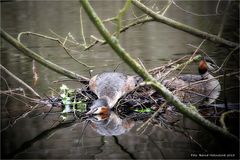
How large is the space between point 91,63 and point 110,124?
347cm

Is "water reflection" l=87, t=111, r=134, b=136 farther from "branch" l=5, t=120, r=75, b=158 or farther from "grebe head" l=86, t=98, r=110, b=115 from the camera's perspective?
"branch" l=5, t=120, r=75, b=158

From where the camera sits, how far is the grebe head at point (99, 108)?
5884 mm

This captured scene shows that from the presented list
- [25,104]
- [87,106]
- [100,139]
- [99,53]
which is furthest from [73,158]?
[99,53]

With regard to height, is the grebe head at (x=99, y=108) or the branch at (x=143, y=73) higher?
the branch at (x=143, y=73)

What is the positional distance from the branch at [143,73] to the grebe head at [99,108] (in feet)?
5.43

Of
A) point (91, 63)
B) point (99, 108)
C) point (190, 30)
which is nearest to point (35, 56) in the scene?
point (99, 108)

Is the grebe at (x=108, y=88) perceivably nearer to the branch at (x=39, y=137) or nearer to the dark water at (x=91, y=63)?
the branch at (x=39, y=137)

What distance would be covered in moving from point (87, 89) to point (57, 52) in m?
3.94

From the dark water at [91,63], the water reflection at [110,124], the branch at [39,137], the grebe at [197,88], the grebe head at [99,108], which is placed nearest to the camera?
the dark water at [91,63]

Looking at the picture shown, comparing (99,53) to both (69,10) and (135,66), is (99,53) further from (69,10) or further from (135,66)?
(69,10)

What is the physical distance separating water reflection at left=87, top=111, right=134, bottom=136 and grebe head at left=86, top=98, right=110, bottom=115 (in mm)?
46

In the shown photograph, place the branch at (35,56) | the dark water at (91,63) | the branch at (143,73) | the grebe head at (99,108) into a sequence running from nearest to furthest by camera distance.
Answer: the branch at (143,73) → the dark water at (91,63) → the branch at (35,56) → the grebe head at (99,108)

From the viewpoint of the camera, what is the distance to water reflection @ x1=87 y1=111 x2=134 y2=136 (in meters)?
5.40

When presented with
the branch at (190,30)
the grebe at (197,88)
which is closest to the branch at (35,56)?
the grebe at (197,88)
